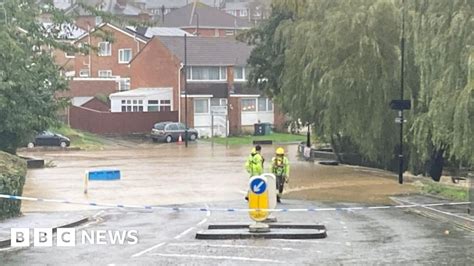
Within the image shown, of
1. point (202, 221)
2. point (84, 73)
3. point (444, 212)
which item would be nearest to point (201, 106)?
point (84, 73)

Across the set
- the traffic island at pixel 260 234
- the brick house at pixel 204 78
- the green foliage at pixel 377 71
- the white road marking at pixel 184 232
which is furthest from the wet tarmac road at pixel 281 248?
the brick house at pixel 204 78

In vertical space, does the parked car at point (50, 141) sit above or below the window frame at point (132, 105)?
below

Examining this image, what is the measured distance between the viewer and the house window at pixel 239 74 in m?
79.9

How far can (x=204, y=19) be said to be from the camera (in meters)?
118

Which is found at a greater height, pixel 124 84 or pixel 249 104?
pixel 124 84

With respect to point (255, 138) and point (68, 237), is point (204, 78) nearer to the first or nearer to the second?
point (255, 138)

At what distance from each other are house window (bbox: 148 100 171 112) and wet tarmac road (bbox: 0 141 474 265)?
3569 centimetres

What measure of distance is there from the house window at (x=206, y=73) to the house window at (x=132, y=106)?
5094 mm

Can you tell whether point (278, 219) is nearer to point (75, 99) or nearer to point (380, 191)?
point (380, 191)

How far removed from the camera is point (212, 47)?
263 feet

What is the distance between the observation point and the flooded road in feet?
95.8

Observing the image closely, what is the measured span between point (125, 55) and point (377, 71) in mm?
55382

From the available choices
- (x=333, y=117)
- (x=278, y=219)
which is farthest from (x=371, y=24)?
(x=278, y=219)

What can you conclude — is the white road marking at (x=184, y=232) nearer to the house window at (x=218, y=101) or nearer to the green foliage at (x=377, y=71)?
the green foliage at (x=377, y=71)
